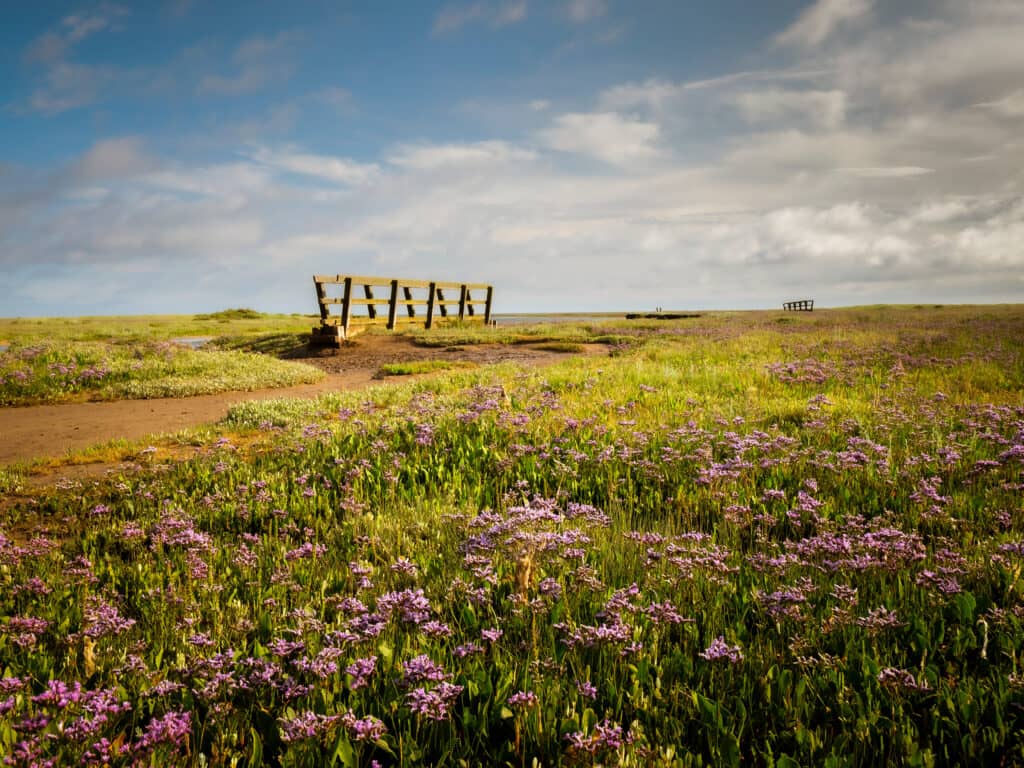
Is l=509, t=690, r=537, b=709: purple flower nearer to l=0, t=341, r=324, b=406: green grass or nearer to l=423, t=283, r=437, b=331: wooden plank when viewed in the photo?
l=0, t=341, r=324, b=406: green grass

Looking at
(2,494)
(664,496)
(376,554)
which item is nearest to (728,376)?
(664,496)

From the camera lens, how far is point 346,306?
982 inches

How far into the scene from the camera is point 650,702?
2703mm

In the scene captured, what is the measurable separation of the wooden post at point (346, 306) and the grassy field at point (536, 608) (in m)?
18.1

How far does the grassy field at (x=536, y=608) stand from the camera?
2461mm

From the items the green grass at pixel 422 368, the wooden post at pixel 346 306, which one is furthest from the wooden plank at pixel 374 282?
the green grass at pixel 422 368

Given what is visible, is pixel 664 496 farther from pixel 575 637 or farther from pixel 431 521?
pixel 575 637

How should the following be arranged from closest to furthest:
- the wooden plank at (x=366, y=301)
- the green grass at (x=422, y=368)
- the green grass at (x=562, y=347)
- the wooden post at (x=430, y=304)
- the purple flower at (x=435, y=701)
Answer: the purple flower at (x=435, y=701)
the green grass at (x=422, y=368)
the green grass at (x=562, y=347)
the wooden plank at (x=366, y=301)
the wooden post at (x=430, y=304)

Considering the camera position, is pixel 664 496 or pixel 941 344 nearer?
pixel 664 496

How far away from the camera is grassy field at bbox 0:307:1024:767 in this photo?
8.07 ft

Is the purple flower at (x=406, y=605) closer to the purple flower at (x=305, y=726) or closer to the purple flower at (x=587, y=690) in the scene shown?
→ the purple flower at (x=305, y=726)

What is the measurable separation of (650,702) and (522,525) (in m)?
1.52

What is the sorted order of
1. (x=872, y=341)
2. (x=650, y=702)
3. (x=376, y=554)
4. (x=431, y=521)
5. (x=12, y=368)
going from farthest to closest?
1. (x=872, y=341)
2. (x=12, y=368)
3. (x=431, y=521)
4. (x=376, y=554)
5. (x=650, y=702)

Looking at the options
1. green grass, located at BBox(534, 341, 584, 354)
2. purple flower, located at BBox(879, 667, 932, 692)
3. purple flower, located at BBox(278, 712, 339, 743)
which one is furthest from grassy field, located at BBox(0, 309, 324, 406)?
purple flower, located at BBox(879, 667, 932, 692)
